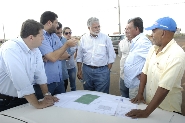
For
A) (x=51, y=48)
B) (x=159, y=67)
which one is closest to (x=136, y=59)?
(x=159, y=67)

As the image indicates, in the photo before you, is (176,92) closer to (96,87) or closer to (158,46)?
(158,46)

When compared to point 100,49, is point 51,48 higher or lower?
higher

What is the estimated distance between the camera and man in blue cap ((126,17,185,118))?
1613 mm

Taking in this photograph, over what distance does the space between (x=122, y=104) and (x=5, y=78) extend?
1187mm

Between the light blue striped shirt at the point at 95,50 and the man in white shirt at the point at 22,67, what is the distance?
1.44m

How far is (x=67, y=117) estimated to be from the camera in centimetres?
155

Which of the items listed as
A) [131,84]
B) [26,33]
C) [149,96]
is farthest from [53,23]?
[149,96]

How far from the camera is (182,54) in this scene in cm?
165

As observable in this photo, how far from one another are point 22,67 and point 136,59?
1567 millimetres

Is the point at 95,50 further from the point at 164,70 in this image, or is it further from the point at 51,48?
the point at 164,70

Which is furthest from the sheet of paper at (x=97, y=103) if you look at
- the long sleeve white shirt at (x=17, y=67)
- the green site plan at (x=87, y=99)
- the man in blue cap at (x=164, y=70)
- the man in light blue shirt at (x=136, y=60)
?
the man in light blue shirt at (x=136, y=60)

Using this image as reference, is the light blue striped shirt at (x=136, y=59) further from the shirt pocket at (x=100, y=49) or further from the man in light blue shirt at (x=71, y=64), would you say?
the man in light blue shirt at (x=71, y=64)

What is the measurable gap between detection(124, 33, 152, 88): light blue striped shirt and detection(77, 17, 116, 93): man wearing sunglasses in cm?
71

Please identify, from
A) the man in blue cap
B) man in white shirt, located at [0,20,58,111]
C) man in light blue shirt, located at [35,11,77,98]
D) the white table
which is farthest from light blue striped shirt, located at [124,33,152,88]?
man in white shirt, located at [0,20,58,111]
